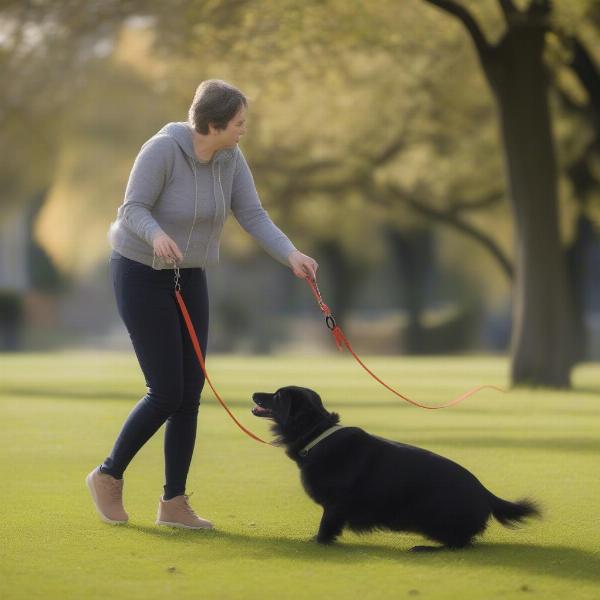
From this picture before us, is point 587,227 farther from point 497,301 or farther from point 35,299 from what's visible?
point 35,299

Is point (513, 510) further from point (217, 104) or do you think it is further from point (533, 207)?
point (533, 207)

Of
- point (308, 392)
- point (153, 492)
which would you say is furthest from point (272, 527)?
point (153, 492)

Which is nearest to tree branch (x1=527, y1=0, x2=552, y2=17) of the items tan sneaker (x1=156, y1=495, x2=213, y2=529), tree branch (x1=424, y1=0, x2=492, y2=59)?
tree branch (x1=424, y1=0, x2=492, y2=59)

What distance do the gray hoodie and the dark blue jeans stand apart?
0.34 feet

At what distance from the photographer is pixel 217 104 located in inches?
267

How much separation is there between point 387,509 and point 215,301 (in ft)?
→ 162

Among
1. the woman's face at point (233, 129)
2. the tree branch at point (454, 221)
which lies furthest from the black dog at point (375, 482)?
the tree branch at point (454, 221)

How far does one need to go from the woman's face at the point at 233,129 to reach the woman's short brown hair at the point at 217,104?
0.06 feet

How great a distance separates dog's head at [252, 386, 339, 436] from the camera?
6.63m

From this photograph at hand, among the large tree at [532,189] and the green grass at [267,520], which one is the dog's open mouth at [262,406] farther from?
the large tree at [532,189]

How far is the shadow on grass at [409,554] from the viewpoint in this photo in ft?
20.2

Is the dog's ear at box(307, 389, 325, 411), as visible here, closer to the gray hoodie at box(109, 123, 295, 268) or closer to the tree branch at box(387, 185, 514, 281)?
the gray hoodie at box(109, 123, 295, 268)

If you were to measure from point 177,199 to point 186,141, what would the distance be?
0.28m

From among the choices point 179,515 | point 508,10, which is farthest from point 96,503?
point 508,10
